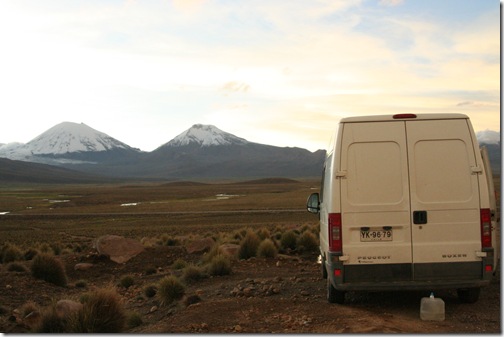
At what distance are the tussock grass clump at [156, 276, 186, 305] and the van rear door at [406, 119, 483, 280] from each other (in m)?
5.03

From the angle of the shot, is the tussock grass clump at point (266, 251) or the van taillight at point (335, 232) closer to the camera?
the van taillight at point (335, 232)

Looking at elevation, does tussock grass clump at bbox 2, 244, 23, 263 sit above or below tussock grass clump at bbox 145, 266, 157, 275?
above

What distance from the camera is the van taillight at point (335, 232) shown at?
327 inches

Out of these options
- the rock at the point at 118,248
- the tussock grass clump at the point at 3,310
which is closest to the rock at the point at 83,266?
the rock at the point at 118,248

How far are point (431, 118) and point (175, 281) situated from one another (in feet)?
19.5

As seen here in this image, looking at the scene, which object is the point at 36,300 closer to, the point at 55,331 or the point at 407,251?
the point at 55,331

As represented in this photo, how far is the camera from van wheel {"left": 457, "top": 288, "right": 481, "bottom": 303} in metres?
9.09

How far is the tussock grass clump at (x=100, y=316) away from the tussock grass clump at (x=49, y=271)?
6279 millimetres

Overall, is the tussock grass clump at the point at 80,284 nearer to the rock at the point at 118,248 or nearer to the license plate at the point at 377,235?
the rock at the point at 118,248

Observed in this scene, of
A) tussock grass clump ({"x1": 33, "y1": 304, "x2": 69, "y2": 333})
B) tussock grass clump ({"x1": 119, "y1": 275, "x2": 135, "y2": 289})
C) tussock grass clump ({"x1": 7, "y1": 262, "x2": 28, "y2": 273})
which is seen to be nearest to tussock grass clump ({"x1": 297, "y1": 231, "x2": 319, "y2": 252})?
tussock grass clump ({"x1": 119, "y1": 275, "x2": 135, "y2": 289})

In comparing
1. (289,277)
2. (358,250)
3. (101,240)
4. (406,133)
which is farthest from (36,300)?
(406,133)

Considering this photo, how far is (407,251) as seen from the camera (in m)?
8.28

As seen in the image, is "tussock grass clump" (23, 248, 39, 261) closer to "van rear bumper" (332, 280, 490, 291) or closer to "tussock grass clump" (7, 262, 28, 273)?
"tussock grass clump" (7, 262, 28, 273)

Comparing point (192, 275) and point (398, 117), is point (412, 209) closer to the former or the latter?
point (398, 117)
